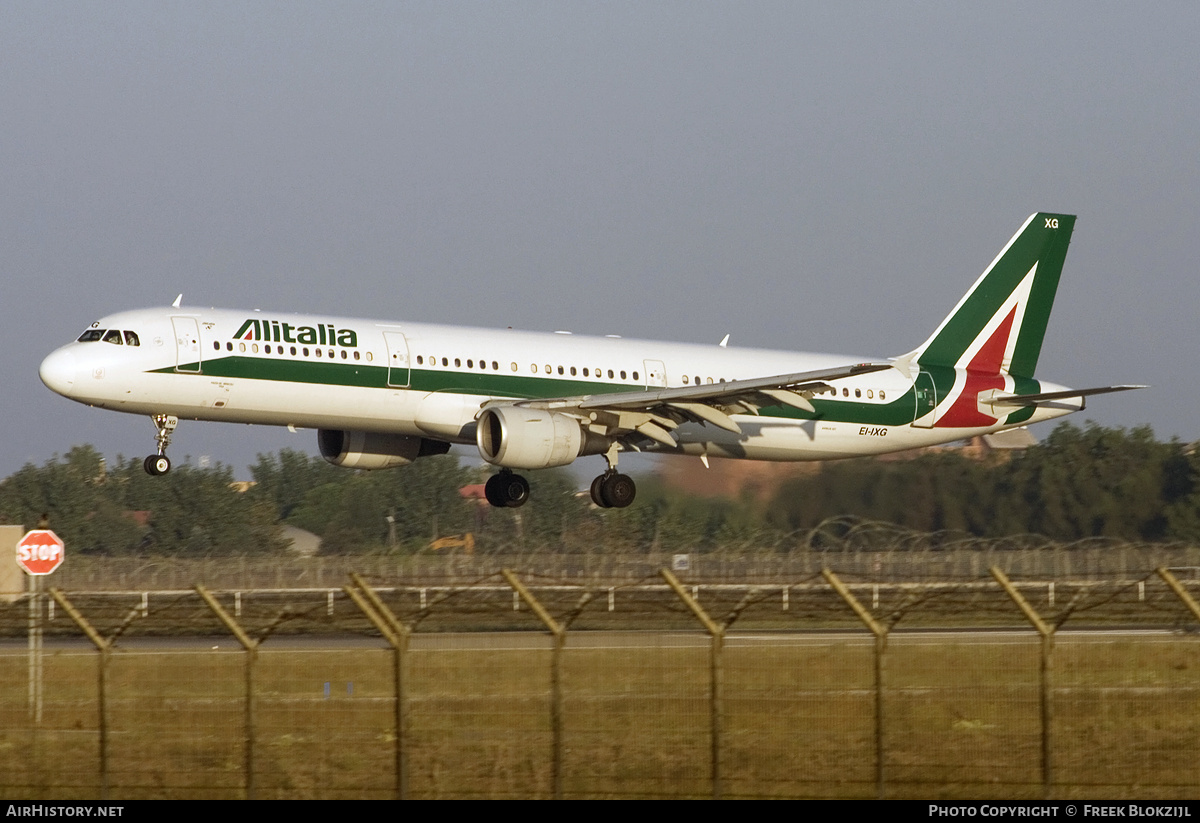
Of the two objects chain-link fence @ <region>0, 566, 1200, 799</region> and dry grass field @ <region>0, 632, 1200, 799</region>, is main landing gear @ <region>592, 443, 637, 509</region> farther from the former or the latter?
dry grass field @ <region>0, 632, 1200, 799</region>

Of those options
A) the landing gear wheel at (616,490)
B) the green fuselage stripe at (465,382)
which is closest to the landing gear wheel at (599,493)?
the landing gear wheel at (616,490)

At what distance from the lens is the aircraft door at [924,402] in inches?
1531

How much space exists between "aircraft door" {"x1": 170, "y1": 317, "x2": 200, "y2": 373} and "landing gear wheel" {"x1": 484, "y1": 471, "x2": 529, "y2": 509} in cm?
831

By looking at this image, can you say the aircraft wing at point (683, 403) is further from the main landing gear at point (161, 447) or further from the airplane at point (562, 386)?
the main landing gear at point (161, 447)

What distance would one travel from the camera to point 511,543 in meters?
42.6

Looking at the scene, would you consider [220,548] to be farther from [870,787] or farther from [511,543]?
[870,787]

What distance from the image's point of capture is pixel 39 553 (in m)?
21.8

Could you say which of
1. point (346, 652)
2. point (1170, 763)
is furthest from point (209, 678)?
point (1170, 763)

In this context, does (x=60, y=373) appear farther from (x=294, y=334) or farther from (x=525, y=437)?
(x=525, y=437)

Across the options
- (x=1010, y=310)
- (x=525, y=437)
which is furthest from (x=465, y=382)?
(x=1010, y=310)

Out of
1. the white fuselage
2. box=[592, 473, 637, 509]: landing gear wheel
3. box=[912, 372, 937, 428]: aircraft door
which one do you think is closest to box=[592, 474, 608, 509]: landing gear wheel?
box=[592, 473, 637, 509]: landing gear wheel

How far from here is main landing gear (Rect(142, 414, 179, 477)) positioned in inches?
1297

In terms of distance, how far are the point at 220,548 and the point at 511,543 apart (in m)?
12.8

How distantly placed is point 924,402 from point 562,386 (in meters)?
9.33
